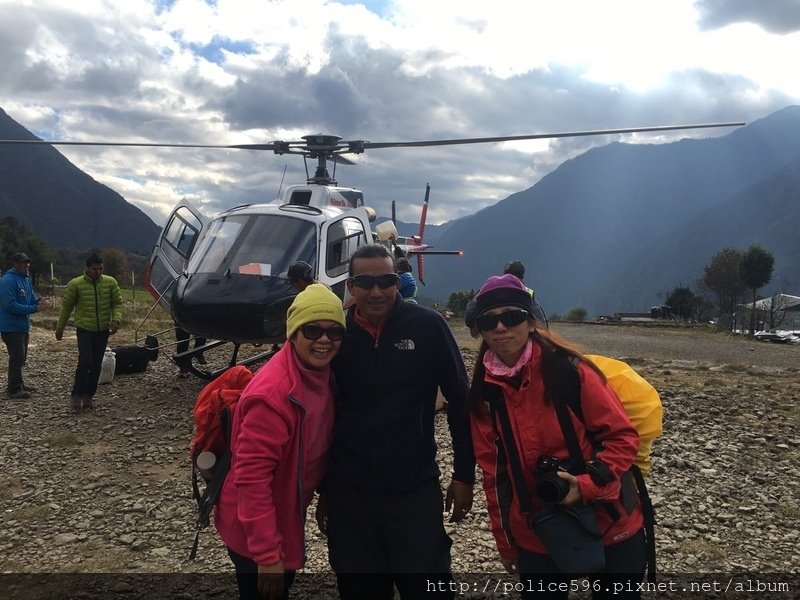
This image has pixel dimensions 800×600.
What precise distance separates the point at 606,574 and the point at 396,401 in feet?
3.49

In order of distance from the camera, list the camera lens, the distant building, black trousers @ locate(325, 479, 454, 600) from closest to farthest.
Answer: the camera lens < black trousers @ locate(325, 479, 454, 600) < the distant building

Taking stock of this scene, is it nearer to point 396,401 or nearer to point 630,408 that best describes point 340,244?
point 396,401

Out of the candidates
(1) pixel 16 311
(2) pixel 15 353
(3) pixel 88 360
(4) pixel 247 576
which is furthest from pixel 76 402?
(4) pixel 247 576

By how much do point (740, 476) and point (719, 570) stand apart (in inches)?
78.2

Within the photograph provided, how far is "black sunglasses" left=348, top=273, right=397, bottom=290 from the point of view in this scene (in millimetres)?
2408

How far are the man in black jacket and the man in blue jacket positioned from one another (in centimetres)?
673

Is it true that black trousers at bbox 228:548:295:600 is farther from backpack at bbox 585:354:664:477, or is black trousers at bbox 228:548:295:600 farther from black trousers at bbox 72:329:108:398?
black trousers at bbox 72:329:108:398

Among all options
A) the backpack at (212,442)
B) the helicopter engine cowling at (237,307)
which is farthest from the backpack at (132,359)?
the backpack at (212,442)

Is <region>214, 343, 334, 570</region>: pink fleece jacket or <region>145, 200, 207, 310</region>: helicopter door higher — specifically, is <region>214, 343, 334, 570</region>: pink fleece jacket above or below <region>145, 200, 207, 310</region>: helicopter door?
below

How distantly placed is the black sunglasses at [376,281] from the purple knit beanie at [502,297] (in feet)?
1.28

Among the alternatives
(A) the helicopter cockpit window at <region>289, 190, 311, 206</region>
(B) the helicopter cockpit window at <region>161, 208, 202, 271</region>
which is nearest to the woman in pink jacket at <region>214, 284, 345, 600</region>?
(B) the helicopter cockpit window at <region>161, 208, 202, 271</region>

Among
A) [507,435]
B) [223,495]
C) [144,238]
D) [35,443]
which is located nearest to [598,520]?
[507,435]

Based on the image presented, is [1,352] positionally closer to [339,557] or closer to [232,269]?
[232,269]

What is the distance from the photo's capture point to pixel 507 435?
2.23 metres
